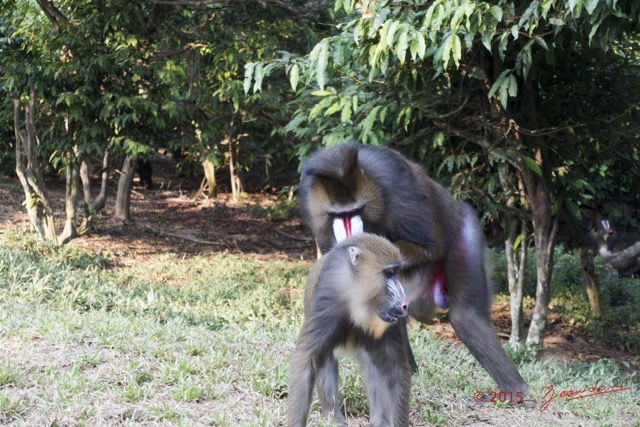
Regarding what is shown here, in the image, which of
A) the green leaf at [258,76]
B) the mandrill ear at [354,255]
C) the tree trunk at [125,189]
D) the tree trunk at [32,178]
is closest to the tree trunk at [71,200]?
the tree trunk at [32,178]

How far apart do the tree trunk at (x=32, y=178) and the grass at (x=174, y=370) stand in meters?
2.15

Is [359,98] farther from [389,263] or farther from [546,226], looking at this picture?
[389,263]

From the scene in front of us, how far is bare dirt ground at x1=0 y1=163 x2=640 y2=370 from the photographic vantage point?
7520 mm

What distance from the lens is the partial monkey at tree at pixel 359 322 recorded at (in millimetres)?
3023

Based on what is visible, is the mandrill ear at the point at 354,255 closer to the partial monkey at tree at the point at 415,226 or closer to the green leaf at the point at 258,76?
the partial monkey at tree at the point at 415,226

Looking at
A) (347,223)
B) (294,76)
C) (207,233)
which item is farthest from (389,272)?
(207,233)

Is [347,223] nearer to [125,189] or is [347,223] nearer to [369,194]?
[369,194]

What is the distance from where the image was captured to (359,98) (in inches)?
208

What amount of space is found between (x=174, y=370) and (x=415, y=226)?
56.9 inches

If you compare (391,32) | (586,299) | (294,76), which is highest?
(391,32)

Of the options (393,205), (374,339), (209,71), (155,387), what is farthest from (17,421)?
(209,71)

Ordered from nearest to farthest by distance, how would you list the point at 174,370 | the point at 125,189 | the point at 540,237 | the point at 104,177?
the point at 174,370 → the point at 540,237 → the point at 104,177 → the point at 125,189

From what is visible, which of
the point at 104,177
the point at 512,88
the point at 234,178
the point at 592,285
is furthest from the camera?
the point at 234,178

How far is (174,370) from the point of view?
151 inches
